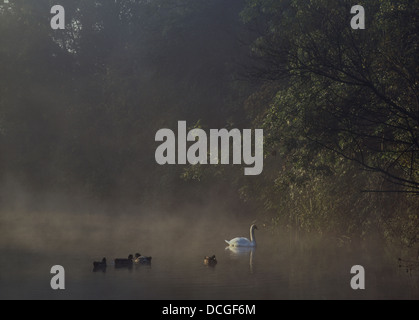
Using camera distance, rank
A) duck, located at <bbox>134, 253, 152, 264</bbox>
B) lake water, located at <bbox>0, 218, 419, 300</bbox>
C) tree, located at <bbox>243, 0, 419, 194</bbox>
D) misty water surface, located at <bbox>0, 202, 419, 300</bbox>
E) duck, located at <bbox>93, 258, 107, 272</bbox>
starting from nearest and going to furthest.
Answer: lake water, located at <bbox>0, 218, 419, 300</bbox> < misty water surface, located at <bbox>0, 202, 419, 300</bbox> < tree, located at <bbox>243, 0, 419, 194</bbox> < duck, located at <bbox>93, 258, 107, 272</bbox> < duck, located at <bbox>134, 253, 152, 264</bbox>

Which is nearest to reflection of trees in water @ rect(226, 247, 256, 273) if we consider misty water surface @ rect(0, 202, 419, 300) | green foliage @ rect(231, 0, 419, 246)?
misty water surface @ rect(0, 202, 419, 300)

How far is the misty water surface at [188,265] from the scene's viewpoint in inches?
529

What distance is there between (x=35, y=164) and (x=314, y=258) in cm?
2633

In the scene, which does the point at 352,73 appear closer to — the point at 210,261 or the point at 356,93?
the point at 356,93

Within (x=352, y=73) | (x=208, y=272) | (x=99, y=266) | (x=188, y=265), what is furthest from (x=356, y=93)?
(x=99, y=266)

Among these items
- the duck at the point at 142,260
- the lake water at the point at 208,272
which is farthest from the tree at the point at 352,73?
the duck at the point at 142,260

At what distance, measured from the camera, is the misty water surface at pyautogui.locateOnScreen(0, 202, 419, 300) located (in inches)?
529

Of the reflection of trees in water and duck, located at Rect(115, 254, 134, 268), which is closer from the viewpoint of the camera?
duck, located at Rect(115, 254, 134, 268)

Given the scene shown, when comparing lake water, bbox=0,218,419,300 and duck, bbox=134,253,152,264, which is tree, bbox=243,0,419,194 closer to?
lake water, bbox=0,218,419,300

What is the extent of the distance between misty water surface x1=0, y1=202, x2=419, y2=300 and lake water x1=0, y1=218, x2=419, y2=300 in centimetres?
2

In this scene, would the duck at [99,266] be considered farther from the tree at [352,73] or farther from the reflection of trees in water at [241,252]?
the tree at [352,73]

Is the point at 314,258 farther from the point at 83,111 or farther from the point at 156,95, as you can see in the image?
the point at 83,111

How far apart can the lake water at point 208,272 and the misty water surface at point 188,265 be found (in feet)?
0.06
